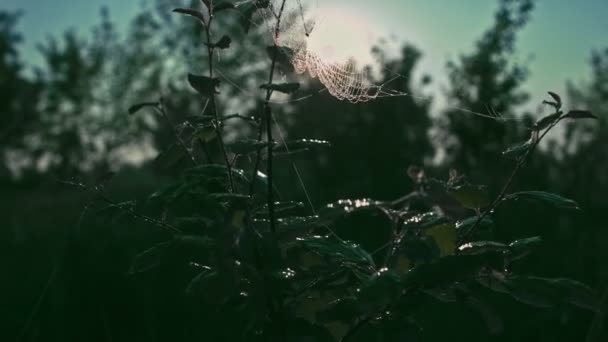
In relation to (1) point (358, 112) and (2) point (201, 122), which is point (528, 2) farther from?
(2) point (201, 122)

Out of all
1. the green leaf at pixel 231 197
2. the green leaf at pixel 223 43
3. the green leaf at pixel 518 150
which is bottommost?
the green leaf at pixel 518 150

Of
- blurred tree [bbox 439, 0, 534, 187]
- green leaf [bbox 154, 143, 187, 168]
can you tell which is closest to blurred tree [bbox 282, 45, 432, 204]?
blurred tree [bbox 439, 0, 534, 187]

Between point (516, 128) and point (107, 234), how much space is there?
6121 millimetres

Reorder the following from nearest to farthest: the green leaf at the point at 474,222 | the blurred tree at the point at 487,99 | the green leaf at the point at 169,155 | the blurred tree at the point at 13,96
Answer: the green leaf at the point at 474,222
the green leaf at the point at 169,155
the blurred tree at the point at 487,99
the blurred tree at the point at 13,96

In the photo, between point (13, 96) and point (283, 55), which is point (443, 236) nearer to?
point (283, 55)

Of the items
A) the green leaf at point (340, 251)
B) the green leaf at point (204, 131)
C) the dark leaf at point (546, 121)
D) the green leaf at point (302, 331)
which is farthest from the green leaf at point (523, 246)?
the green leaf at point (204, 131)

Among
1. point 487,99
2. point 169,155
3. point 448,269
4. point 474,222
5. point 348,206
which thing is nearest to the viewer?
point 348,206

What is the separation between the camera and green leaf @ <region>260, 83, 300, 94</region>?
5.49 feet

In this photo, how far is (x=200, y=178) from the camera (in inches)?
68.1

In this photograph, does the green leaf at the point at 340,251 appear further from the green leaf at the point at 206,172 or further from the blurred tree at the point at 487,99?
the blurred tree at the point at 487,99

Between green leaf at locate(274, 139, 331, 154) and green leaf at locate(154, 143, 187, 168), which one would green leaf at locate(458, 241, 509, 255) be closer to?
green leaf at locate(274, 139, 331, 154)

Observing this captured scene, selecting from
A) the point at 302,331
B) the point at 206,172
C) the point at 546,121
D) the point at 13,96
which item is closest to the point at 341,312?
the point at 302,331

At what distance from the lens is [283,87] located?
5.56ft

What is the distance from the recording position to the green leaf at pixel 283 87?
1673 mm
